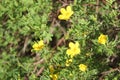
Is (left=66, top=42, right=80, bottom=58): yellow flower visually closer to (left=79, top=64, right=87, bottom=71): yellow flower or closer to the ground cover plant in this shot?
the ground cover plant

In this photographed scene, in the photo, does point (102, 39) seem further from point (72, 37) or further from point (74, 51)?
point (72, 37)

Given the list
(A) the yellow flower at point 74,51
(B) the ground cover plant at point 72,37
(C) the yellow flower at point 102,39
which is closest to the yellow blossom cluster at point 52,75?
(B) the ground cover plant at point 72,37

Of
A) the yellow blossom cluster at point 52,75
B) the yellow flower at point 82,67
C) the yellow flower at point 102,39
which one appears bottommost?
the yellow blossom cluster at point 52,75

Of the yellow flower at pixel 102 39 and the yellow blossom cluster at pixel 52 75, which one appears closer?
the yellow flower at pixel 102 39

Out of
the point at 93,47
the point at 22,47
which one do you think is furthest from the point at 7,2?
the point at 93,47

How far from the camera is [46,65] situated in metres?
2.99

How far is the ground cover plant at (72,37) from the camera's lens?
2801 mm

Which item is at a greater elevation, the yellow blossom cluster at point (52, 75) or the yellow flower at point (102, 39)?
the yellow flower at point (102, 39)

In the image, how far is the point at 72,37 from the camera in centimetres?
304

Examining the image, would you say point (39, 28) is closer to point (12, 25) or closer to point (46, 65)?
point (46, 65)

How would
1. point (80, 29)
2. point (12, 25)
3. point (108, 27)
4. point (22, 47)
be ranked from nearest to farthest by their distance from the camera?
1. point (80, 29)
2. point (108, 27)
3. point (12, 25)
4. point (22, 47)

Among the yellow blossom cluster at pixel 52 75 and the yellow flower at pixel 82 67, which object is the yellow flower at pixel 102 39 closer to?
the yellow flower at pixel 82 67

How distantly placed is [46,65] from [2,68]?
79cm

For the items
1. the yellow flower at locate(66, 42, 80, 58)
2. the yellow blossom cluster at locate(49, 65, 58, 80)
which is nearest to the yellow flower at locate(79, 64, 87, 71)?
the yellow flower at locate(66, 42, 80, 58)
